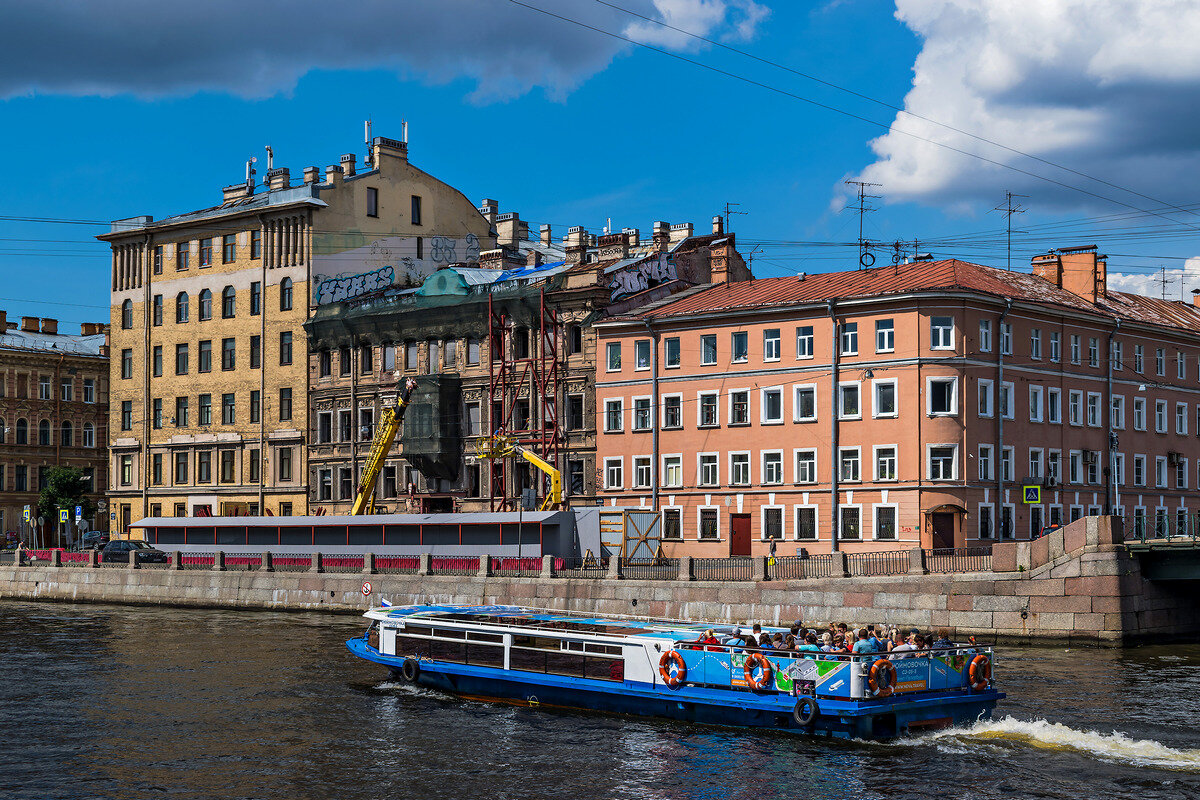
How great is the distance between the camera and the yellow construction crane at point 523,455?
60406 mm

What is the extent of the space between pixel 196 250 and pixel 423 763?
60.7 m

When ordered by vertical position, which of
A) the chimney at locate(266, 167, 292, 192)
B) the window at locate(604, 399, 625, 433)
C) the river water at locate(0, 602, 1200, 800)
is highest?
the chimney at locate(266, 167, 292, 192)

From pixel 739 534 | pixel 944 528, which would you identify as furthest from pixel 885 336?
pixel 739 534

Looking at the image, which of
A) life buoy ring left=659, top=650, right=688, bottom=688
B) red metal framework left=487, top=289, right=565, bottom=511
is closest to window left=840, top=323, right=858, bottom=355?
red metal framework left=487, top=289, right=565, bottom=511

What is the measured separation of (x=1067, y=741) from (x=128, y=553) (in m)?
51.3

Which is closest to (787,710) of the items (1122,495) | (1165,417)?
(1122,495)

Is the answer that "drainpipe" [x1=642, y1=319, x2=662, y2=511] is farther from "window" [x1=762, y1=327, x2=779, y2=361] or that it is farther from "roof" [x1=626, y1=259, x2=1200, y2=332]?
"window" [x1=762, y1=327, x2=779, y2=361]

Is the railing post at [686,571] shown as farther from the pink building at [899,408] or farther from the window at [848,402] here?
the window at [848,402]

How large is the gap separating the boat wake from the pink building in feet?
83.4

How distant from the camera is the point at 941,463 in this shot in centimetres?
5712

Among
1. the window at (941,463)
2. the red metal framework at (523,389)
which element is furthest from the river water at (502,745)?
the red metal framework at (523,389)

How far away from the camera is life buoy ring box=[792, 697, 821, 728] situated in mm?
29172

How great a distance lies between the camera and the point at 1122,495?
63.5 metres

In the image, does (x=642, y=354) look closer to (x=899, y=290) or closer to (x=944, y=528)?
(x=899, y=290)
